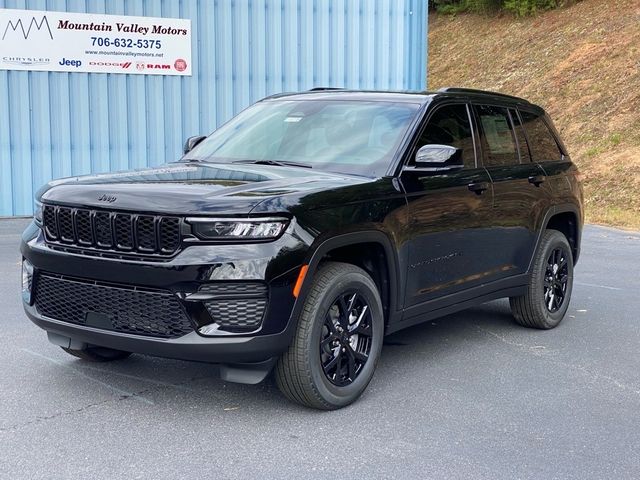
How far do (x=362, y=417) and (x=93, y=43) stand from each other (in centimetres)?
1143

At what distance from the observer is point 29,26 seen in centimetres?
1411

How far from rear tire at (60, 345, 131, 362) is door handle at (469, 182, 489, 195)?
263cm

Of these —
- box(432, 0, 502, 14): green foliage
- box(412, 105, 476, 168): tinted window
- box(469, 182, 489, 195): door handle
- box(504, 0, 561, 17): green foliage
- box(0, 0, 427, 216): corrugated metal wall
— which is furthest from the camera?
box(432, 0, 502, 14): green foliage

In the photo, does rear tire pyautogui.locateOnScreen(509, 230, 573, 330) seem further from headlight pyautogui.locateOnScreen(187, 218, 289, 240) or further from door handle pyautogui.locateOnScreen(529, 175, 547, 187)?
headlight pyautogui.locateOnScreen(187, 218, 289, 240)

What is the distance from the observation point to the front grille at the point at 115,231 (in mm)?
4301

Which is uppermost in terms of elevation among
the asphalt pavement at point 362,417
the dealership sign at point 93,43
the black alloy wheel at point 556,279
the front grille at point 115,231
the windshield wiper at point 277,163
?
the dealership sign at point 93,43

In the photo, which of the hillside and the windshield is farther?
the hillside

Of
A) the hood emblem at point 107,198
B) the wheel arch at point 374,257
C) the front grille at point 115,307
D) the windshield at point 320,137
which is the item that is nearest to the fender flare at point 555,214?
the windshield at point 320,137

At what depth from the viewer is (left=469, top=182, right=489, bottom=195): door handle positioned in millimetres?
5872

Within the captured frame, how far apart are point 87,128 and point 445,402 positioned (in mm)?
11112

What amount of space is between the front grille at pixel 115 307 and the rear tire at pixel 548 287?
11.3ft

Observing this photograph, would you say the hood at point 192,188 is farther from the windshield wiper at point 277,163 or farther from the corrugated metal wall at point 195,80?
the corrugated metal wall at point 195,80

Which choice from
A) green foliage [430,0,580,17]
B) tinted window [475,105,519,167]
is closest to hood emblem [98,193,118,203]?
tinted window [475,105,519,167]

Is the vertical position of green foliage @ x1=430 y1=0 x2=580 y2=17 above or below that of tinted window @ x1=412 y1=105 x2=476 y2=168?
above
